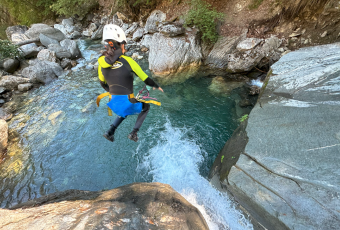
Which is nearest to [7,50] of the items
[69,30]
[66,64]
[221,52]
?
[66,64]

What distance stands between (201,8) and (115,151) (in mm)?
6939

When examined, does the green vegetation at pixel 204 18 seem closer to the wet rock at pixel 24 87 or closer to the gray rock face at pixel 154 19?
the gray rock face at pixel 154 19

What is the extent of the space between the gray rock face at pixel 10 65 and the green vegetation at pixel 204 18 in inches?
354

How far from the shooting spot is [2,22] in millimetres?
18969

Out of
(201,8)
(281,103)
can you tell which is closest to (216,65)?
(201,8)

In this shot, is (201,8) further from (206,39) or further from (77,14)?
(77,14)

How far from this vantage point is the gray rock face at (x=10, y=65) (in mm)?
8695

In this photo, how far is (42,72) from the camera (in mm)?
8594

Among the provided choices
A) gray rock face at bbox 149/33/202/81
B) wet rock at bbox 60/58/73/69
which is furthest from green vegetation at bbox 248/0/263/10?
wet rock at bbox 60/58/73/69

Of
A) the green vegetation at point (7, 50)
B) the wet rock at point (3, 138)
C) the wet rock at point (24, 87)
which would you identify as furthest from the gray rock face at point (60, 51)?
the wet rock at point (3, 138)

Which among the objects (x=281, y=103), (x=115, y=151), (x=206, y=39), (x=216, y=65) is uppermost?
(x=206, y=39)

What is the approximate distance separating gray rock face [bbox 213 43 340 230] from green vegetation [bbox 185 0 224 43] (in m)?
5.05

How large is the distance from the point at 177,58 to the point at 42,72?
6742 mm

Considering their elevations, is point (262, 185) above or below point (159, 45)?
below
